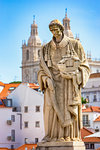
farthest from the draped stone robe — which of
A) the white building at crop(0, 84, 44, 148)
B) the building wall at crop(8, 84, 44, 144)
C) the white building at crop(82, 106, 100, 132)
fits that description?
the white building at crop(82, 106, 100, 132)

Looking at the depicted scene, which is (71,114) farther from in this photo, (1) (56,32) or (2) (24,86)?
(2) (24,86)

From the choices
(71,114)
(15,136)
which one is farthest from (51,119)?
(15,136)

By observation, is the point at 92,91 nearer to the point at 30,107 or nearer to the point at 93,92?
the point at 93,92

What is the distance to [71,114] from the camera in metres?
12.9

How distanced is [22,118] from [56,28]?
61215 mm

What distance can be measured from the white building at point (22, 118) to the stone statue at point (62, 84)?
56192mm

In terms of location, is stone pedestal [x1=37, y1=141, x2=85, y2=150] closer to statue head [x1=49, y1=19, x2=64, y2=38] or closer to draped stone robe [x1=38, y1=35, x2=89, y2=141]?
draped stone robe [x1=38, y1=35, x2=89, y2=141]

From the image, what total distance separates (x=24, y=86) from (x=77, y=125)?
2477 inches

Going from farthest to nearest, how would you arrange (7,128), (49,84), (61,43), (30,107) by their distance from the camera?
(30,107), (7,128), (61,43), (49,84)

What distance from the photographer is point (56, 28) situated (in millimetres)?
13180

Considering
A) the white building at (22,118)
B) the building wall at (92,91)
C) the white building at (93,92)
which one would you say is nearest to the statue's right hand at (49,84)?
the white building at (22,118)

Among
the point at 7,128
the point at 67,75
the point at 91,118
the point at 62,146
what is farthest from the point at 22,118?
the point at 62,146

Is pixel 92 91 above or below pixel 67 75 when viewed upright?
below

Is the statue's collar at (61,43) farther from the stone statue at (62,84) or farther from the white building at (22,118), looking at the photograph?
the white building at (22,118)
